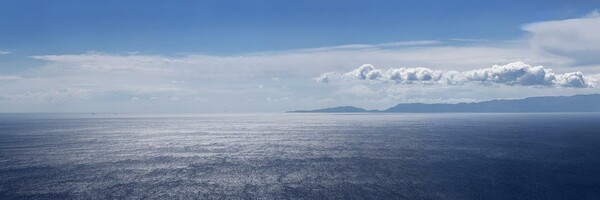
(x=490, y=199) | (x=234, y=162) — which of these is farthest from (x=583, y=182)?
(x=234, y=162)

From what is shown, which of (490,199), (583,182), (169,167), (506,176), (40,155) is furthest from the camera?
(40,155)

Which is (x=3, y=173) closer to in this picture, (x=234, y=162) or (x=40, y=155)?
(x=40, y=155)

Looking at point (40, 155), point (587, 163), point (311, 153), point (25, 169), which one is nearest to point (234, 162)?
point (311, 153)

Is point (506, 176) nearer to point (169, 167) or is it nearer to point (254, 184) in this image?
point (254, 184)

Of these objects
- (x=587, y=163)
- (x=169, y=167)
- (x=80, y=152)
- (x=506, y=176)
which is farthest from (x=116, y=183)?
(x=587, y=163)

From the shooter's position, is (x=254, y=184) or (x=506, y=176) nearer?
(x=254, y=184)

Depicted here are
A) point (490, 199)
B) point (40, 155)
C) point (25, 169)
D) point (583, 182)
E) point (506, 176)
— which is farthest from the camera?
point (40, 155)

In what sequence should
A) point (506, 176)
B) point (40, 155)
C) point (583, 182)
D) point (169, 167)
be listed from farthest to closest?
1. point (40, 155)
2. point (169, 167)
3. point (506, 176)
4. point (583, 182)

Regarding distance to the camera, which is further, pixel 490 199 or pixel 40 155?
pixel 40 155

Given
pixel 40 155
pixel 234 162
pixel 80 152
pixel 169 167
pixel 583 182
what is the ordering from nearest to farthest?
pixel 583 182 < pixel 169 167 < pixel 234 162 < pixel 40 155 < pixel 80 152
